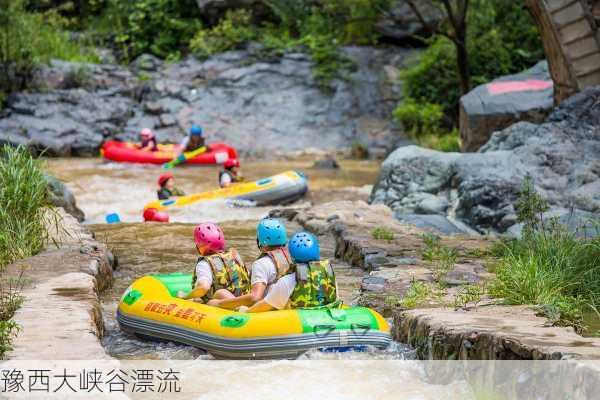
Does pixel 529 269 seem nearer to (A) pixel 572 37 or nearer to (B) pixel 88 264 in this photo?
(B) pixel 88 264

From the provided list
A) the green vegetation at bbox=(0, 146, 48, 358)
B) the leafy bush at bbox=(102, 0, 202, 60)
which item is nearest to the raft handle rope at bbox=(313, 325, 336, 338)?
the green vegetation at bbox=(0, 146, 48, 358)

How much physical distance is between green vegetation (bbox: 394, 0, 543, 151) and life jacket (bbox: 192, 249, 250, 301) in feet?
48.6

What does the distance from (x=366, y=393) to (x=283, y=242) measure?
5.28 ft

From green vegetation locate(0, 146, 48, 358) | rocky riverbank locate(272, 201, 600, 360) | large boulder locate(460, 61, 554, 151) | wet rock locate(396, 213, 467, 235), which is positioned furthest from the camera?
large boulder locate(460, 61, 554, 151)

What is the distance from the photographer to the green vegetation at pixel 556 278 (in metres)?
6.12

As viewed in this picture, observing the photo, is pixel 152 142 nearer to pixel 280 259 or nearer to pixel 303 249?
pixel 280 259

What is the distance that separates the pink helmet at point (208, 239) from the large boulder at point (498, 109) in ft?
32.1

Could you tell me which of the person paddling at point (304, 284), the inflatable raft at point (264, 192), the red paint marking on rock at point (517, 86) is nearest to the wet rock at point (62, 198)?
the inflatable raft at point (264, 192)

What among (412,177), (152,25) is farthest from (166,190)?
(152,25)

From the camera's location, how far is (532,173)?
458 inches

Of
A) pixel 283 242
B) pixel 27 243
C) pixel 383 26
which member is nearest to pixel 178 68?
pixel 383 26

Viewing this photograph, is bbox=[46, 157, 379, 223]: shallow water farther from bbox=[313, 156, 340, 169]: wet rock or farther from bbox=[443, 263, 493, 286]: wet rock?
bbox=[443, 263, 493, 286]: wet rock

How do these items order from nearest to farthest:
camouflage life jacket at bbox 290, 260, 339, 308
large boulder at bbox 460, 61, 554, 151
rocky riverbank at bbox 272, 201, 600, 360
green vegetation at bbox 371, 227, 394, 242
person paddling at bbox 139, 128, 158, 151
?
rocky riverbank at bbox 272, 201, 600, 360
camouflage life jacket at bbox 290, 260, 339, 308
green vegetation at bbox 371, 227, 394, 242
large boulder at bbox 460, 61, 554, 151
person paddling at bbox 139, 128, 158, 151

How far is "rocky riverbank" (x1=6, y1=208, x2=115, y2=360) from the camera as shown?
5613mm
